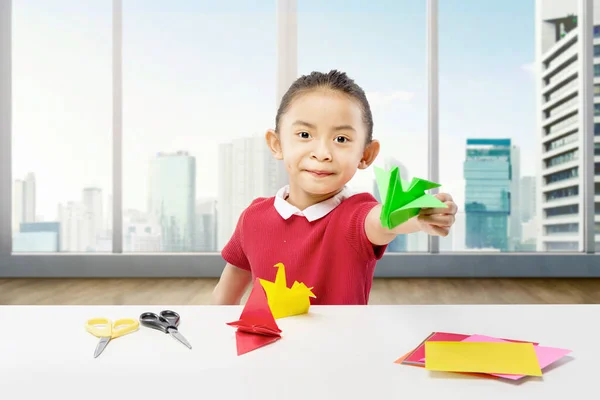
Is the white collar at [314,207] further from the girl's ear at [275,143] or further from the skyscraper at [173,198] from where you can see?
the skyscraper at [173,198]

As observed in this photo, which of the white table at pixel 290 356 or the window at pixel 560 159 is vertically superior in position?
the window at pixel 560 159

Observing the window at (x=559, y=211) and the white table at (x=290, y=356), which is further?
the window at (x=559, y=211)

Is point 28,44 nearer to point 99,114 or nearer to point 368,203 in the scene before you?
point 99,114

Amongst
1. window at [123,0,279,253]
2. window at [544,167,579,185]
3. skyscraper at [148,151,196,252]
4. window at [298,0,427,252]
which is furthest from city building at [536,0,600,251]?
skyscraper at [148,151,196,252]

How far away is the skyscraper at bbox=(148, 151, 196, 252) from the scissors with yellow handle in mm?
2877

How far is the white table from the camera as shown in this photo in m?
0.45

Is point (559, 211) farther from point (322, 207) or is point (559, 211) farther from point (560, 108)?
point (322, 207)

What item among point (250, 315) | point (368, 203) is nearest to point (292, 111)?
point (368, 203)

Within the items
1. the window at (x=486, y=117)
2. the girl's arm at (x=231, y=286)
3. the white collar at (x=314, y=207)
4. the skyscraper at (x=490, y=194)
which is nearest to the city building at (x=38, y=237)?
the window at (x=486, y=117)

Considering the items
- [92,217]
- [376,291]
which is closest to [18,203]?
[92,217]

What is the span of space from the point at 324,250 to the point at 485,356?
1.63 ft

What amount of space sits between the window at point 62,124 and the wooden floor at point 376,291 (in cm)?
39

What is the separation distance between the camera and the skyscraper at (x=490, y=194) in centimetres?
346

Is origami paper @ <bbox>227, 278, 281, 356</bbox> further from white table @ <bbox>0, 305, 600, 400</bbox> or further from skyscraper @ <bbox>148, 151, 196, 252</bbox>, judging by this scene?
skyscraper @ <bbox>148, 151, 196, 252</bbox>
